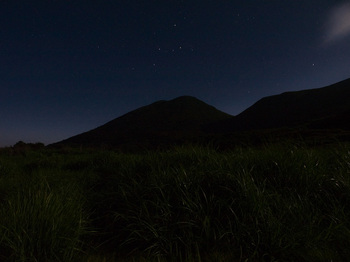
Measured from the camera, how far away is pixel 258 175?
3197mm

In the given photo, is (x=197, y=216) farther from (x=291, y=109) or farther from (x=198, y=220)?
(x=291, y=109)

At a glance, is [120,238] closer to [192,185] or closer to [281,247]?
[192,185]

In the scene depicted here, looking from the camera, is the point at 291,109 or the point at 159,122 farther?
the point at 159,122

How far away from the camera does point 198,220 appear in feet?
7.55

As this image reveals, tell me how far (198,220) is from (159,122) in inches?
3937

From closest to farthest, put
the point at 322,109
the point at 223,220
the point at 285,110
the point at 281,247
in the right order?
1. the point at 281,247
2. the point at 223,220
3. the point at 322,109
4. the point at 285,110

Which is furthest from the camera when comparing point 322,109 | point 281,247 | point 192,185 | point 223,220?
point 322,109

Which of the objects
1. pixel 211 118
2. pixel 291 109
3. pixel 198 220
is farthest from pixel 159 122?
pixel 198 220

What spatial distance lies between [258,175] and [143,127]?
9459 centimetres

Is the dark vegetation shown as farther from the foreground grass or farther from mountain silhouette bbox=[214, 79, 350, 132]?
mountain silhouette bbox=[214, 79, 350, 132]

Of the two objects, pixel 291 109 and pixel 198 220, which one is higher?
pixel 291 109

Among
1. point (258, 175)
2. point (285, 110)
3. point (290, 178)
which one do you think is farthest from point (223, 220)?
point (285, 110)

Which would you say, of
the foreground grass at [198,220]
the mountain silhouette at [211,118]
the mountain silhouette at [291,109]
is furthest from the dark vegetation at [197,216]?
the mountain silhouette at [291,109]

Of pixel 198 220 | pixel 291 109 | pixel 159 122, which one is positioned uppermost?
pixel 159 122
